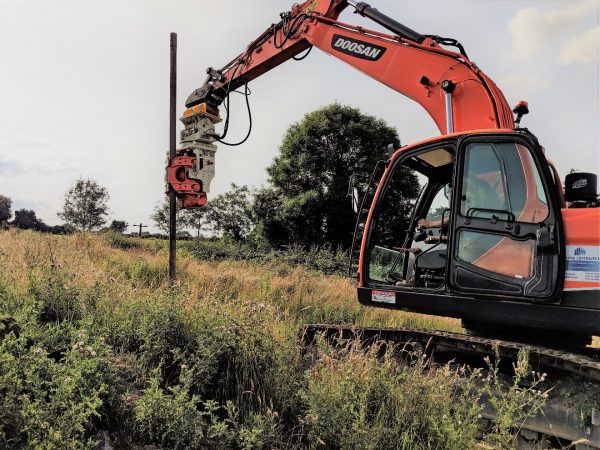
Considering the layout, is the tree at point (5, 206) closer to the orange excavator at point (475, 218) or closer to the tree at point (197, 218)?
the tree at point (197, 218)

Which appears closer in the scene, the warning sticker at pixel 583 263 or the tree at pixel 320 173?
the warning sticker at pixel 583 263

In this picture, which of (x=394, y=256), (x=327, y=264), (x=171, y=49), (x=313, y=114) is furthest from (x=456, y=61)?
(x=313, y=114)

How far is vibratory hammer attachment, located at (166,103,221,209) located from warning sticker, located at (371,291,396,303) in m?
4.39

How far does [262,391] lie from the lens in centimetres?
381

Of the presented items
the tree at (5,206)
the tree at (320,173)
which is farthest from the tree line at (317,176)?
the tree at (5,206)

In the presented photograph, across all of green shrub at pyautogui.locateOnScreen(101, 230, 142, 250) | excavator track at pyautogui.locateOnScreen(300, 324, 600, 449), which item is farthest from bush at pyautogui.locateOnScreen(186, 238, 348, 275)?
excavator track at pyautogui.locateOnScreen(300, 324, 600, 449)

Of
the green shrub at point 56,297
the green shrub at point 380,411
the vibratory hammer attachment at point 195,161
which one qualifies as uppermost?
the vibratory hammer attachment at point 195,161

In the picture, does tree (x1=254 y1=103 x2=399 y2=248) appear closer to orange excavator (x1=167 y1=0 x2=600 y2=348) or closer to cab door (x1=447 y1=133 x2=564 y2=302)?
orange excavator (x1=167 y1=0 x2=600 y2=348)

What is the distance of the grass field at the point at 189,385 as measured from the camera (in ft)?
9.23

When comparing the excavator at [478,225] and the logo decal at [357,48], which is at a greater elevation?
the logo decal at [357,48]

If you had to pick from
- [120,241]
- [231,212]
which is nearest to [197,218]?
[231,212]

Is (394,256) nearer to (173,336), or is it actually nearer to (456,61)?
(456,61)

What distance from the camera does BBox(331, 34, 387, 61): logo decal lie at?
629cm

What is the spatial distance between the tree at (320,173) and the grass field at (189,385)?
20469 millimetres
